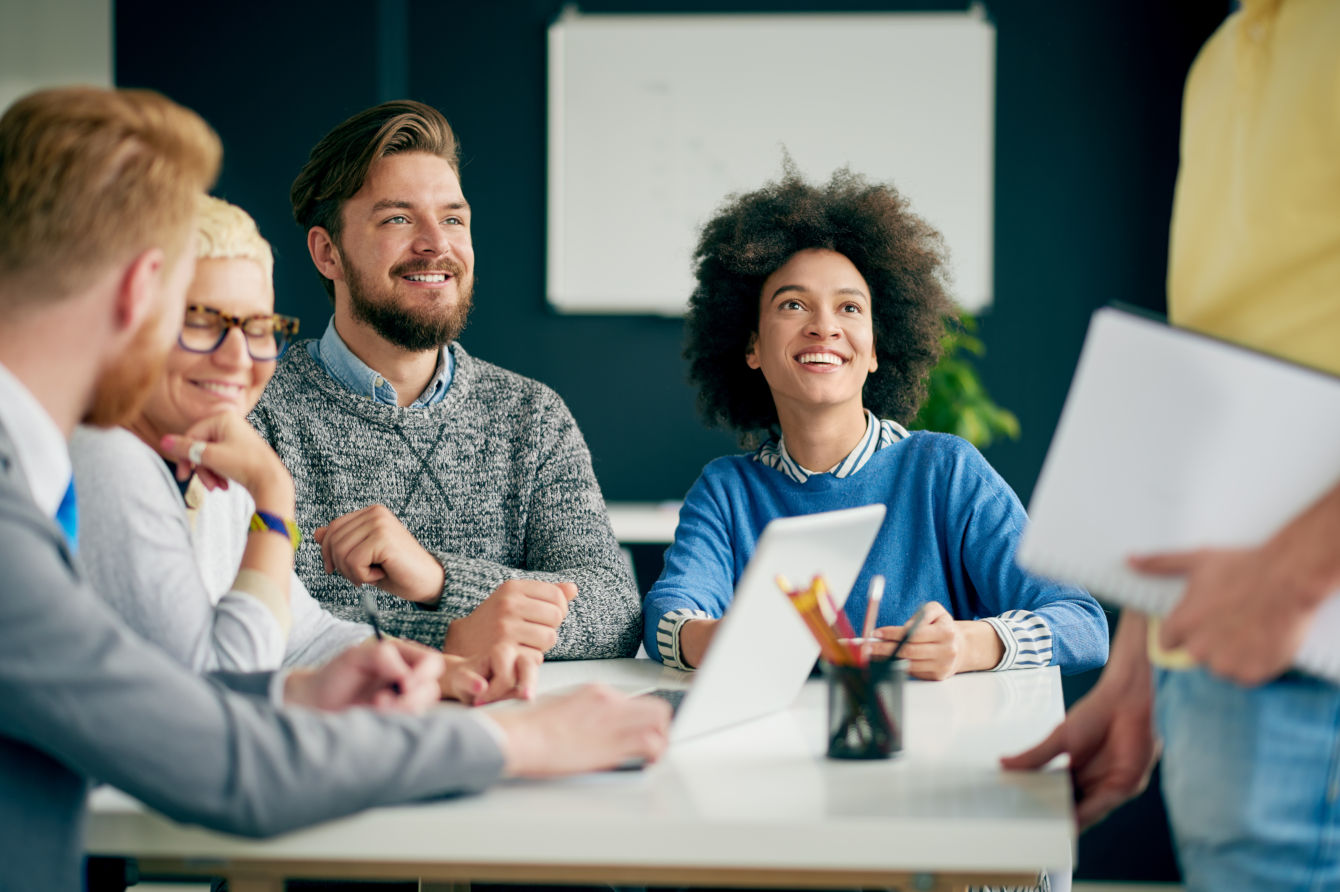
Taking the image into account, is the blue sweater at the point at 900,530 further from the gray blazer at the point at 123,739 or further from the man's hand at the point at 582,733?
the gray blazer at the point at 123,739

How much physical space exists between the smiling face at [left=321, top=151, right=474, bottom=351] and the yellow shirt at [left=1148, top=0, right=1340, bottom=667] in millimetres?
1387

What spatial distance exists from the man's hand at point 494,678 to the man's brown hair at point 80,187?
1.87 feet

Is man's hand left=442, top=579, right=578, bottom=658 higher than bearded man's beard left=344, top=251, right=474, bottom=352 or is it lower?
lower

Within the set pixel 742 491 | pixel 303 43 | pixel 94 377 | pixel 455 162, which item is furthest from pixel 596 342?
pixel 94 377

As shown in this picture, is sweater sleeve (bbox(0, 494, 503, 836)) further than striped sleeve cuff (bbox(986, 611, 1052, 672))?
No

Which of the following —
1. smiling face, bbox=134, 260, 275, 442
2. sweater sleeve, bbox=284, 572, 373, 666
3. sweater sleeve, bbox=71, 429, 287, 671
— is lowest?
sweater sleeve, bbox=284, 572, 373, 666

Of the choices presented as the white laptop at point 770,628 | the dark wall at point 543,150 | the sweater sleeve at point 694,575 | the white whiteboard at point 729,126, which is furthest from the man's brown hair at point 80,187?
the white whiteboard at point 729,126

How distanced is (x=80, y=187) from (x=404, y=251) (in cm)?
125

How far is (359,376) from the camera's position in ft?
6.82

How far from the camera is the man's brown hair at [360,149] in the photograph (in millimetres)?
2150

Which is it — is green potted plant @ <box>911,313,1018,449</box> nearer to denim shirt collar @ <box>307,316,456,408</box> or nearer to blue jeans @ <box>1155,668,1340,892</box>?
denim shirt collar @ <box>307,316,456,408</box>

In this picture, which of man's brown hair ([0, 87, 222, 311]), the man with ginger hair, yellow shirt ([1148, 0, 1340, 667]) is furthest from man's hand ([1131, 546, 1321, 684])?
man's brown hair ([0, 87, 222, 311])

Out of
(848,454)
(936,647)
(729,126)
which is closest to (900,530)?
(848,454)

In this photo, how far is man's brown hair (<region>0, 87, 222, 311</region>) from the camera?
93 cm
